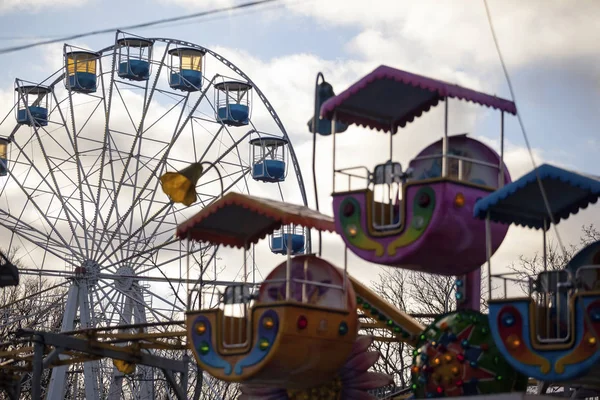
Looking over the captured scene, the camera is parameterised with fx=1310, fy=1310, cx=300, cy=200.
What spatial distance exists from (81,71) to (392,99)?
17.9 meters

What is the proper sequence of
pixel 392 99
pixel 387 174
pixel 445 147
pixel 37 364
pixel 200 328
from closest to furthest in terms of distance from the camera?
1. pixel 445 147
2. pixel 387 174
3. pixel 200 328
4. pixel 392 99
5. pixel 37 364

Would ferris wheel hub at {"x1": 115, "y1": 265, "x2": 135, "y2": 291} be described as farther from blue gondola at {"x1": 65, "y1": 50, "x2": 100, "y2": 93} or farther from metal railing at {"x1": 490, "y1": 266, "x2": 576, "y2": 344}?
metal railing at {"x1": 490, "y1": 266, "x2": 576, "y2": 344}

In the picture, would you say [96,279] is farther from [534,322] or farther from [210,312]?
[534,322]

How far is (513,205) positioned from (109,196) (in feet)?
67.7

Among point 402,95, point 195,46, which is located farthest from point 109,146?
point 402,95

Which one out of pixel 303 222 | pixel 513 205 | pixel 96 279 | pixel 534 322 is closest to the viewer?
pixel 534 322

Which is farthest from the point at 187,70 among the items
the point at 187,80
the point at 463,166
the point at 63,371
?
the point at 463,166

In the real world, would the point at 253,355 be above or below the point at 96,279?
below

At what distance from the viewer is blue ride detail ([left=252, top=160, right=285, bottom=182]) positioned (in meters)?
39.0

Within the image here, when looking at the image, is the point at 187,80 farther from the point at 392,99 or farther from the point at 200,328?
the point at 200,328

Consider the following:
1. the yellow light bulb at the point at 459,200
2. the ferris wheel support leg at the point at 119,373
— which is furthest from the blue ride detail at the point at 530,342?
the ferris wheel support leg at the point at 119,373

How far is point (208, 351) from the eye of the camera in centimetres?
2097

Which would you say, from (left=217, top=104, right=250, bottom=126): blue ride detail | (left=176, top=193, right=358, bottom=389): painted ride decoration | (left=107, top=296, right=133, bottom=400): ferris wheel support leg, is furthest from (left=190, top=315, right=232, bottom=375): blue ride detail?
(left=217, top=104, right=250, bottom=126): blue ride detail

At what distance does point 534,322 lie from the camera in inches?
710
